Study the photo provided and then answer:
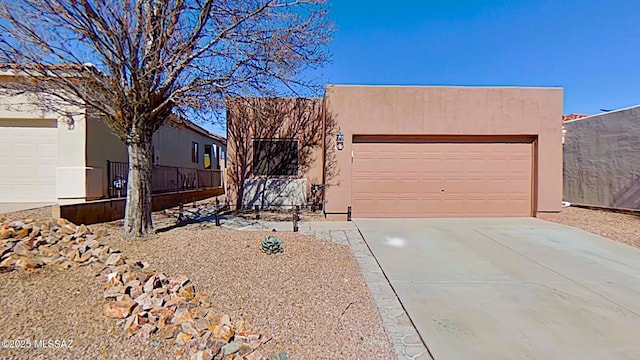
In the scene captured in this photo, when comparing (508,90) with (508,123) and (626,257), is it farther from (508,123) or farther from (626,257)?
(626,257)

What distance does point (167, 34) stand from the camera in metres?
6.30

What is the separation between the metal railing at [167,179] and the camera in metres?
10.3

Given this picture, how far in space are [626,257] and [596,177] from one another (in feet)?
21.9

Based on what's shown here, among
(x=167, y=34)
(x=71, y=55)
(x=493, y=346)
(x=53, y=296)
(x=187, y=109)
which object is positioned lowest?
(x=493, y=346)

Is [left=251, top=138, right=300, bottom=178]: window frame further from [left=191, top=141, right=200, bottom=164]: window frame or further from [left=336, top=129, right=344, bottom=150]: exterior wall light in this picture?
[left=191, top=141, right=200, bottom=164]: window frame

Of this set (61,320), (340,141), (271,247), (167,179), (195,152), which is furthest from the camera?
(195,152)

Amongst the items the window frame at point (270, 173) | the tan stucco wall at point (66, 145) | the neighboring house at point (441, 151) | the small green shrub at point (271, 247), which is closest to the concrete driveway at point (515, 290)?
the small green shrub at point (271, 247)

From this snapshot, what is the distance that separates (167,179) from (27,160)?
4.59 meters

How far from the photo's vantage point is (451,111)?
10133 millimetres

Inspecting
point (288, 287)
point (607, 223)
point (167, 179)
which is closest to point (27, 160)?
point (167, 179)

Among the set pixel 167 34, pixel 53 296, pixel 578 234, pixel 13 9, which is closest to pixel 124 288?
pixel 53 296

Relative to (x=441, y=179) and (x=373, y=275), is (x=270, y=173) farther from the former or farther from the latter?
(x=373, y=275)

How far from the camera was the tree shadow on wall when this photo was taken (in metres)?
11.5

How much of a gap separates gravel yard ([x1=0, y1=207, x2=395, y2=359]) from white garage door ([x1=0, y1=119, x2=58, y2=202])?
5571 millimetres
